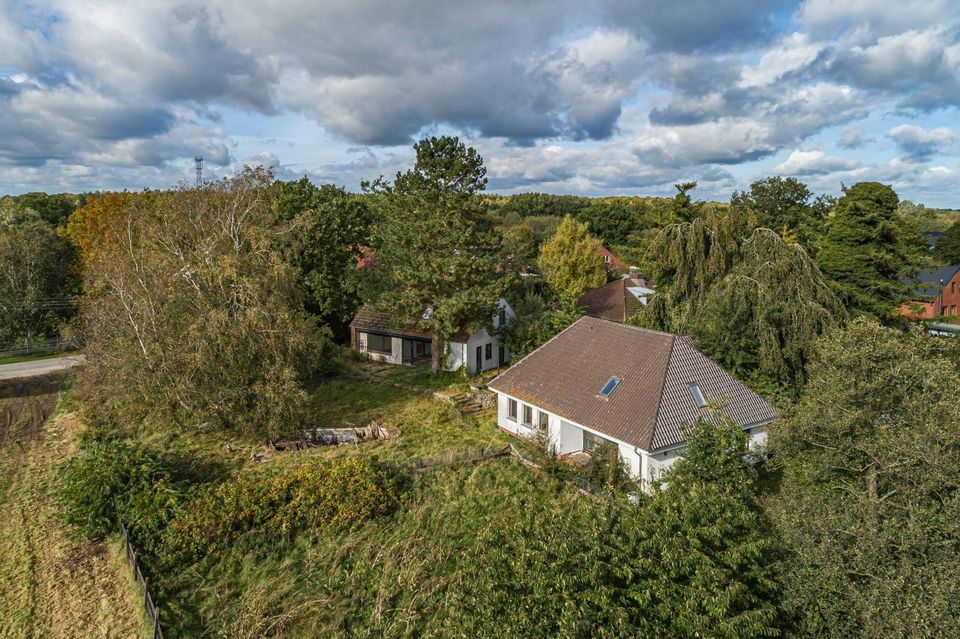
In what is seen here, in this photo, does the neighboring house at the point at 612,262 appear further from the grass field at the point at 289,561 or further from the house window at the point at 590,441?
the grass field at the point at 289,561

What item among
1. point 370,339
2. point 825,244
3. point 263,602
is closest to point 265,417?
A: point 263,602

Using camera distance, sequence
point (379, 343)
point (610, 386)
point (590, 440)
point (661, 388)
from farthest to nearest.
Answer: point (379, 343) < point (590, 440) < point (610, 386) < point (661, 388)

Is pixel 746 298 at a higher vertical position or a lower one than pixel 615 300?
higher

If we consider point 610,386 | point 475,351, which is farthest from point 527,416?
point 475,351

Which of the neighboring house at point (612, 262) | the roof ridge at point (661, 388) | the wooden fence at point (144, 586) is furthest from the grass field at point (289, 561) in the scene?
the neighboring house at point (612, 262)

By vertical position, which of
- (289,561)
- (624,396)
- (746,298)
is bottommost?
(289,561)

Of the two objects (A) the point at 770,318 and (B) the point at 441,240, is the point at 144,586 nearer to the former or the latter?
(B) the point at 441,240

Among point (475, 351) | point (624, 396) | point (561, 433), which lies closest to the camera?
point (624, 396)
